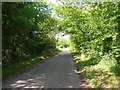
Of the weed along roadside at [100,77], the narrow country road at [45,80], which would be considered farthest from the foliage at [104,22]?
the narrow country road at [45,80]

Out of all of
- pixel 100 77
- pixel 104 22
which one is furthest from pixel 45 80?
pixel 104 22

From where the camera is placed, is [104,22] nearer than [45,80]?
No

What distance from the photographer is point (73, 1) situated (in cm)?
894

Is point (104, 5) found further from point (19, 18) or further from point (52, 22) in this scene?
point (52, 22)

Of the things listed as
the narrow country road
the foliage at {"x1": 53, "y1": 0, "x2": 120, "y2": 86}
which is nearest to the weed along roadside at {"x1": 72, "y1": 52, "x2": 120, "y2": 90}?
the foliage at {"x1": 53, "y1": 0, "x2": 120, "y2": 86}

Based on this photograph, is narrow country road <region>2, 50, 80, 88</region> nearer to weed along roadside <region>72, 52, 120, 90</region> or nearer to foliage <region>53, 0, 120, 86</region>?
weed along roadside <region>72, 52, 120, 90</region>

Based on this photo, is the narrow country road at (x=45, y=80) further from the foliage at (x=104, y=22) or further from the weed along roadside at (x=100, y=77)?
the foliage at (x=104, y=22)

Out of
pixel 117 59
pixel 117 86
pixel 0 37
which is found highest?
pixel 0 37

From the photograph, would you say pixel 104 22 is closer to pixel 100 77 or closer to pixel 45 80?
pixel 100 77

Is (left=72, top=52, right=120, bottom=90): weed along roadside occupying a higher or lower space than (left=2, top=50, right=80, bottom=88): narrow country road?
higher

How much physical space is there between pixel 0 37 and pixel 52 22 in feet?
50.2

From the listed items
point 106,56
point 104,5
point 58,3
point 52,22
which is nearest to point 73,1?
point 58,3

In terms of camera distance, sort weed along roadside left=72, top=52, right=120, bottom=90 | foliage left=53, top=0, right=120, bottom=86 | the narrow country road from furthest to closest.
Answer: foliage left=53, top=0, right=120, bottom=86 → the narrow country road → weed along roadside left=72, top=52, right=120, bottom=90

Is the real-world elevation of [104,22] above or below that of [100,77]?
above
